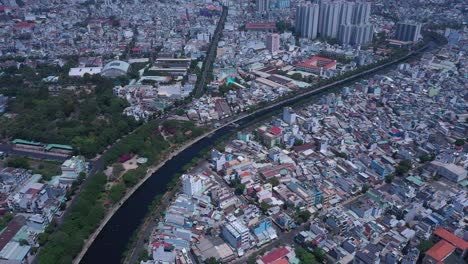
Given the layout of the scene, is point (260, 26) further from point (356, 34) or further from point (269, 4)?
point (356, 34)

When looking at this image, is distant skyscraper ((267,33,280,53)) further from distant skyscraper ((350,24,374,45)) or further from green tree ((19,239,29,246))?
green tree ((19,239,29,246))

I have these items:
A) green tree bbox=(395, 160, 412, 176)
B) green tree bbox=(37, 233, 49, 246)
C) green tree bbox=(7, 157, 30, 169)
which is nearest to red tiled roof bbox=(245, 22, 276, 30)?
green tree bbox=(395, 160, 412, 176)

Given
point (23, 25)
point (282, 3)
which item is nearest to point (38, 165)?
point (23, 25)

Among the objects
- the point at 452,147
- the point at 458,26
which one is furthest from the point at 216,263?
the point at 458,26

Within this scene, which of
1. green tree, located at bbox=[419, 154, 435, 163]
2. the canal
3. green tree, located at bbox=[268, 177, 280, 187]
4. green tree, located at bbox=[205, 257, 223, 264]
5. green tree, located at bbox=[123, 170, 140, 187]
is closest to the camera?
green tree, located at bbox=[205, 257, 223, 264]

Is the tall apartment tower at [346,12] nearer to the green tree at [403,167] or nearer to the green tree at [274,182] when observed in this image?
the green tree at [403,167]

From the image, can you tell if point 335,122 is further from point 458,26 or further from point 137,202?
point 458,26

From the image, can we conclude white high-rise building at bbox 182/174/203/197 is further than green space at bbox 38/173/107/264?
Yes
